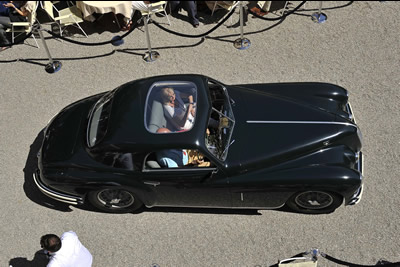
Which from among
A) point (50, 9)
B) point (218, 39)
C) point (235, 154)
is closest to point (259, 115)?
point (235, 154)

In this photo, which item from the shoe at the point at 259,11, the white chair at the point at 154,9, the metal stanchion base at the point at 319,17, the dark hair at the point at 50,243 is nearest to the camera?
the dark hair at the point at 50,243

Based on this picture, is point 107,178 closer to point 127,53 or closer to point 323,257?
point 323,257

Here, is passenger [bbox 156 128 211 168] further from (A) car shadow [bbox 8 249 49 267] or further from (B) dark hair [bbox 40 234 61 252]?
(A) car shadow [bbox 8 249 49 267]

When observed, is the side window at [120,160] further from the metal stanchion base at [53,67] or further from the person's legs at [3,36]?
the person's legs at [3,36]

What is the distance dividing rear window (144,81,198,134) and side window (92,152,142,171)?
44cm

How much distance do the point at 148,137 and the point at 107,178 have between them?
0.89m

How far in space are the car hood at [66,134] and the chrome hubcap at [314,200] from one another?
10.6ft

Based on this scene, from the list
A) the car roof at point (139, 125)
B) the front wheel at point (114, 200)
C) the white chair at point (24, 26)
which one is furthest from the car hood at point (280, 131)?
the white chair at point (24, 26)

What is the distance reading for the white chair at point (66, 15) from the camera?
33.3 feet

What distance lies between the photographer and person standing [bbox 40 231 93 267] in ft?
19.0

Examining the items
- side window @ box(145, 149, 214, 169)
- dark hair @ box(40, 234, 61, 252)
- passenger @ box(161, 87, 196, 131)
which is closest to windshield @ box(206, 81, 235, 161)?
side window @ box(145, 149, 214, 169)

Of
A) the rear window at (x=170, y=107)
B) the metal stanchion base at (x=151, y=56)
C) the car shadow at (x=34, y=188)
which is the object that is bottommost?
the car shadow at (x=34, y=188)

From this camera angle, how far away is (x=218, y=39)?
997 centimetres

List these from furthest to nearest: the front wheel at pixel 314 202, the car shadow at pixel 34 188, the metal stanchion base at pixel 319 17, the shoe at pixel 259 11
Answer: the shoe at pixel 259 11 < the metal stanchion base at pixel 319 17 < the car shadow at pixel 34 188 < the front wheel at pixel 314 202
